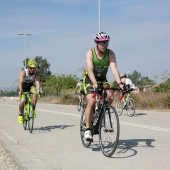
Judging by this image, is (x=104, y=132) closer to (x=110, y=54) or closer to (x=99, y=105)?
(x=99, y=105)

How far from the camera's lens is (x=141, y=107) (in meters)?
18.9

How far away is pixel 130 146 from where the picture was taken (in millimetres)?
7109

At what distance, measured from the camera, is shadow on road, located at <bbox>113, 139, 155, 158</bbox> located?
6.29 metres

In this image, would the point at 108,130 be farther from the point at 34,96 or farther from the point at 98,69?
the point at 34,96

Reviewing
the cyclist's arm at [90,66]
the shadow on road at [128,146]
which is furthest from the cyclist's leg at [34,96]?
the cyclist's arm at [90,66]

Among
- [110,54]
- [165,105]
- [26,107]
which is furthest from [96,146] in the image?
[165,105]

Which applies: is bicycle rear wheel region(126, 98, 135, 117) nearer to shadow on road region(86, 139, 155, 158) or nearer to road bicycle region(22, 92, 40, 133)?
road bicycle region(22, 92, 40, 133)

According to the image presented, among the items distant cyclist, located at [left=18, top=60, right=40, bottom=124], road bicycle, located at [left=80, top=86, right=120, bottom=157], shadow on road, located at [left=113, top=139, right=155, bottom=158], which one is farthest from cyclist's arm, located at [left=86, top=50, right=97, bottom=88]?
distant cyclist, located at [left=18, top=60, right=40, bottom=124]

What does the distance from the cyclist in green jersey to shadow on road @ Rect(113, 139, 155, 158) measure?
0.67 meters

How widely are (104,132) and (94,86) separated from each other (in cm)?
89

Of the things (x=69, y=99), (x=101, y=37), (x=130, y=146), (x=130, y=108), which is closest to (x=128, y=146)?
(x=130, y=146)

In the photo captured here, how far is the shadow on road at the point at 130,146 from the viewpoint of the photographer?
629 centimetres

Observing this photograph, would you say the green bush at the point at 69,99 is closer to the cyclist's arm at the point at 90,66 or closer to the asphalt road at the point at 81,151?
the asphalt road at the point at 81,151

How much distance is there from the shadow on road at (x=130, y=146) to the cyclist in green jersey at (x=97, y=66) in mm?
668
